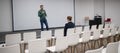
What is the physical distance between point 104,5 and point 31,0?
18.2ft

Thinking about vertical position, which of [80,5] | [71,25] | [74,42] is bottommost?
[74,42]

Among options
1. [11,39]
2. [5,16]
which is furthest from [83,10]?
[11,39]

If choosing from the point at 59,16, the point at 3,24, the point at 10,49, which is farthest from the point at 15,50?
the point at 59,16

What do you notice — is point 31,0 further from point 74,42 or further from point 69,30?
point 74,42

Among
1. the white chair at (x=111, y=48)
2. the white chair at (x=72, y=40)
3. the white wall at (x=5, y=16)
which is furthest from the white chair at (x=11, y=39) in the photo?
the white wall at (x=5, y=16)

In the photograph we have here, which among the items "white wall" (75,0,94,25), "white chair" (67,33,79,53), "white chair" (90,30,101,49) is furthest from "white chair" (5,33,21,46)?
"white wall" (75,0,94,25)

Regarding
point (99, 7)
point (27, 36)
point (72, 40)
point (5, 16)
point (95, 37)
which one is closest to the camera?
point (72, 40)

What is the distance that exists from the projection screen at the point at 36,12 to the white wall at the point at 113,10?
9.56 feet

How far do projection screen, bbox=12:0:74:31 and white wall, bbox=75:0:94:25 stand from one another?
0.72 m

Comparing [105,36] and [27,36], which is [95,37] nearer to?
[105,36]

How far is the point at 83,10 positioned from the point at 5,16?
5.36 metres

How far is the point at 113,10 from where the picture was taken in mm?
11750

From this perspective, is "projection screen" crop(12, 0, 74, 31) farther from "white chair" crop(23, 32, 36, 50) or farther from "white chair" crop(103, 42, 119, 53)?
"white chair" crop(103, 42, 119, 53)

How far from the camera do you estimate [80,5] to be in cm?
1102
